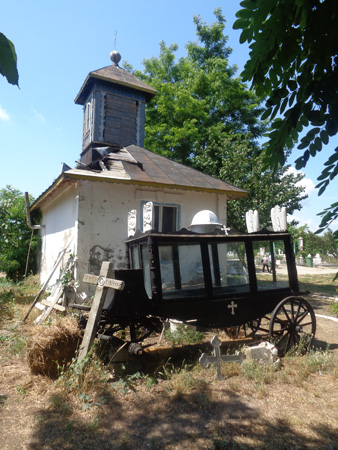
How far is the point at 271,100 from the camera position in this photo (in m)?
2.40

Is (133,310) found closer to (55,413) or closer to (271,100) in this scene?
(55,413)

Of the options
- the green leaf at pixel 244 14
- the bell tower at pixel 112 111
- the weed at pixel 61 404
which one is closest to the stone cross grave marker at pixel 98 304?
the weed at pixel 61 404

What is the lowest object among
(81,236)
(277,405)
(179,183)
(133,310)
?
(277,405)

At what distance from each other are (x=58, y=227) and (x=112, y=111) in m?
5.65

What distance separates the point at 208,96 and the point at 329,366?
18.6m

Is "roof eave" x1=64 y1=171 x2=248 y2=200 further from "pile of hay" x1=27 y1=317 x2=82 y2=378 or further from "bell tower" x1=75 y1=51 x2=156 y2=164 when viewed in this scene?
"pile of hay" x1=27 y1=317 x2=82 y2=378

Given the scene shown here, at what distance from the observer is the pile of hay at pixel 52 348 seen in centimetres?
428

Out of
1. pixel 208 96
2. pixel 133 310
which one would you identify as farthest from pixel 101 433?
pixel 208 96

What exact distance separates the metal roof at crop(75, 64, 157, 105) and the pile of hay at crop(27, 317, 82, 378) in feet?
37.3

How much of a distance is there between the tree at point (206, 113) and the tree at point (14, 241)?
29.9ft

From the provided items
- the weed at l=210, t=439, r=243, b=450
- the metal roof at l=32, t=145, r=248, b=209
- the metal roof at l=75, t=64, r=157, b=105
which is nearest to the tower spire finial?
the metal roof at l=75, t=64, r=157, b=105

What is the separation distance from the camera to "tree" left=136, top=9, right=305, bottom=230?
49.5 feet

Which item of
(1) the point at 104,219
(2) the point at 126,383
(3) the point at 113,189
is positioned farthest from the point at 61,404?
(3) the point at 113,189

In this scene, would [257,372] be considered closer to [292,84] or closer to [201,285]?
[201,285]
